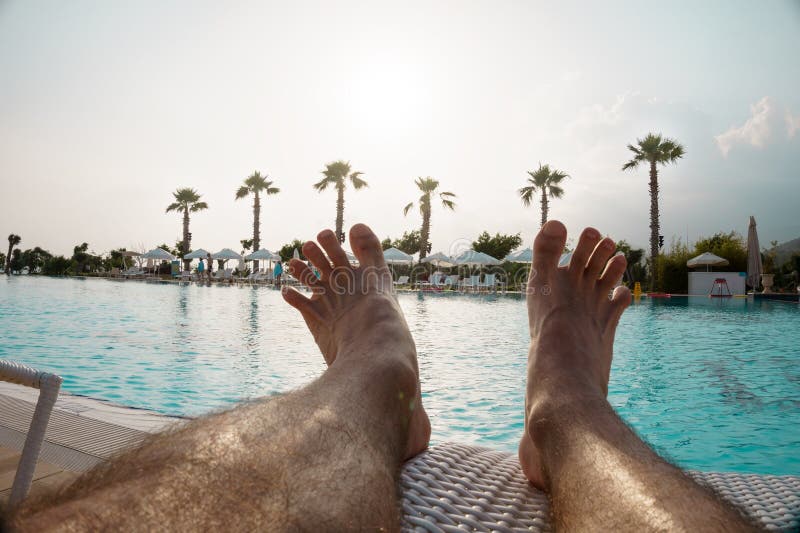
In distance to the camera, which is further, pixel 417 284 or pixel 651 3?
pixel 417 284

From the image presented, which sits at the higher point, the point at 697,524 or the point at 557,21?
the point at 557,21

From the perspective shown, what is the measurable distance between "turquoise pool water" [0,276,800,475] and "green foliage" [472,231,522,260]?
70.3ft

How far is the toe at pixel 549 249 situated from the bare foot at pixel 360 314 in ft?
2.12

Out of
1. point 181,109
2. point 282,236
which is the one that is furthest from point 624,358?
point 282,236

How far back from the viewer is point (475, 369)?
504 cm

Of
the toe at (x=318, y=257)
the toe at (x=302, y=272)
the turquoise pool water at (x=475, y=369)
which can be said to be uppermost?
the toe at (x=318, y=257)

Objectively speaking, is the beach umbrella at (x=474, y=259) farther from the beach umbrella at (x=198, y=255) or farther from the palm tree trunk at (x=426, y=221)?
the beach umbrella at (x=198, y=255)

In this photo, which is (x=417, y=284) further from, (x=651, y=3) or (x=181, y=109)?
(x=651, y=3)

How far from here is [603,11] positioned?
7.39 meters

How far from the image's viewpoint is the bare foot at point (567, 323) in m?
1.30

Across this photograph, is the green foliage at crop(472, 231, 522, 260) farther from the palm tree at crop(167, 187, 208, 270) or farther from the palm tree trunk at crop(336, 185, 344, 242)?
the palm tree at crop(167, 187, 208, 270)

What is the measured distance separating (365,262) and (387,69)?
8435mm

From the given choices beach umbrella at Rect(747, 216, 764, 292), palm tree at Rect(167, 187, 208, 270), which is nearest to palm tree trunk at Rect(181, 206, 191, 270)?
palm tree at Rect(167, 187, 208, 270)

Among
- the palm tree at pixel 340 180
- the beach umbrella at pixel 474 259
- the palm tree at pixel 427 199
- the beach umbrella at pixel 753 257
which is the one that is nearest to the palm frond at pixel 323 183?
the palm tree at pixel 340 180
